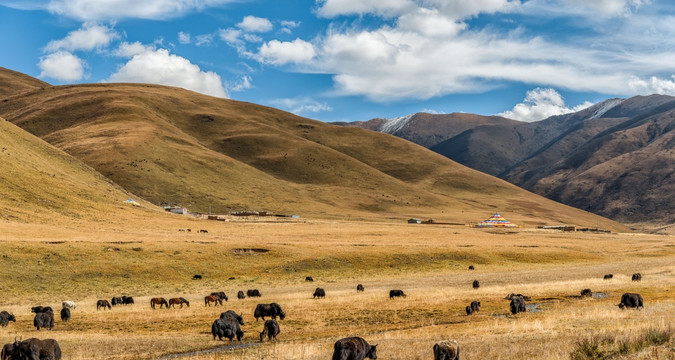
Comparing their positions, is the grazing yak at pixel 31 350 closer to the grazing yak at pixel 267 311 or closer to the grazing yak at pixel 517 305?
the grazing yak at pixel 267 311

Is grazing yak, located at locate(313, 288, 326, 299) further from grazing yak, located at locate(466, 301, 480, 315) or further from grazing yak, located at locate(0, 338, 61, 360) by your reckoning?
grazing yak, located at locate(0, 338, 61, 360)

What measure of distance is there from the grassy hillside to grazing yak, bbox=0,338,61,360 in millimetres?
75133

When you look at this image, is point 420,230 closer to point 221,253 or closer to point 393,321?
point 221,253

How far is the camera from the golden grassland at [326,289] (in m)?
22.7

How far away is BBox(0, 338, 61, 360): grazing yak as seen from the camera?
19766 millimetres

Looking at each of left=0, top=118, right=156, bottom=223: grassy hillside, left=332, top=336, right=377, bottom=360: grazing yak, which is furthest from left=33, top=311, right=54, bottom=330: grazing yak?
left=0, top=118, right=156, bottom=223: grassy hillside

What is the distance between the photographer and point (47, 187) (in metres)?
116

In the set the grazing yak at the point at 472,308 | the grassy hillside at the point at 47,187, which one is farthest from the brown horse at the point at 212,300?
the grassy hillside at the point at 47,187

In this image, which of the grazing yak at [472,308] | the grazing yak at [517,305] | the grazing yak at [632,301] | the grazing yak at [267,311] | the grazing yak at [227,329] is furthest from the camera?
the grazing yak at [472,308]

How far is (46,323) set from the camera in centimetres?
3072

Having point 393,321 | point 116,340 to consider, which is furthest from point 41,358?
point 393,321

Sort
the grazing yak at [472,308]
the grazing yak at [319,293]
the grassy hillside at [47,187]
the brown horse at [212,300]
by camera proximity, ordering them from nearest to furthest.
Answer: the grazing yak at [472,308]
the brown horse at [212,300]
the grazing yak at [319,293]
the grassy hillside at [47,187]

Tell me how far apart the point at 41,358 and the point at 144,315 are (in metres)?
15.5

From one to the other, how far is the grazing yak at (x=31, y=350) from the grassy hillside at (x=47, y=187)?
246ft
